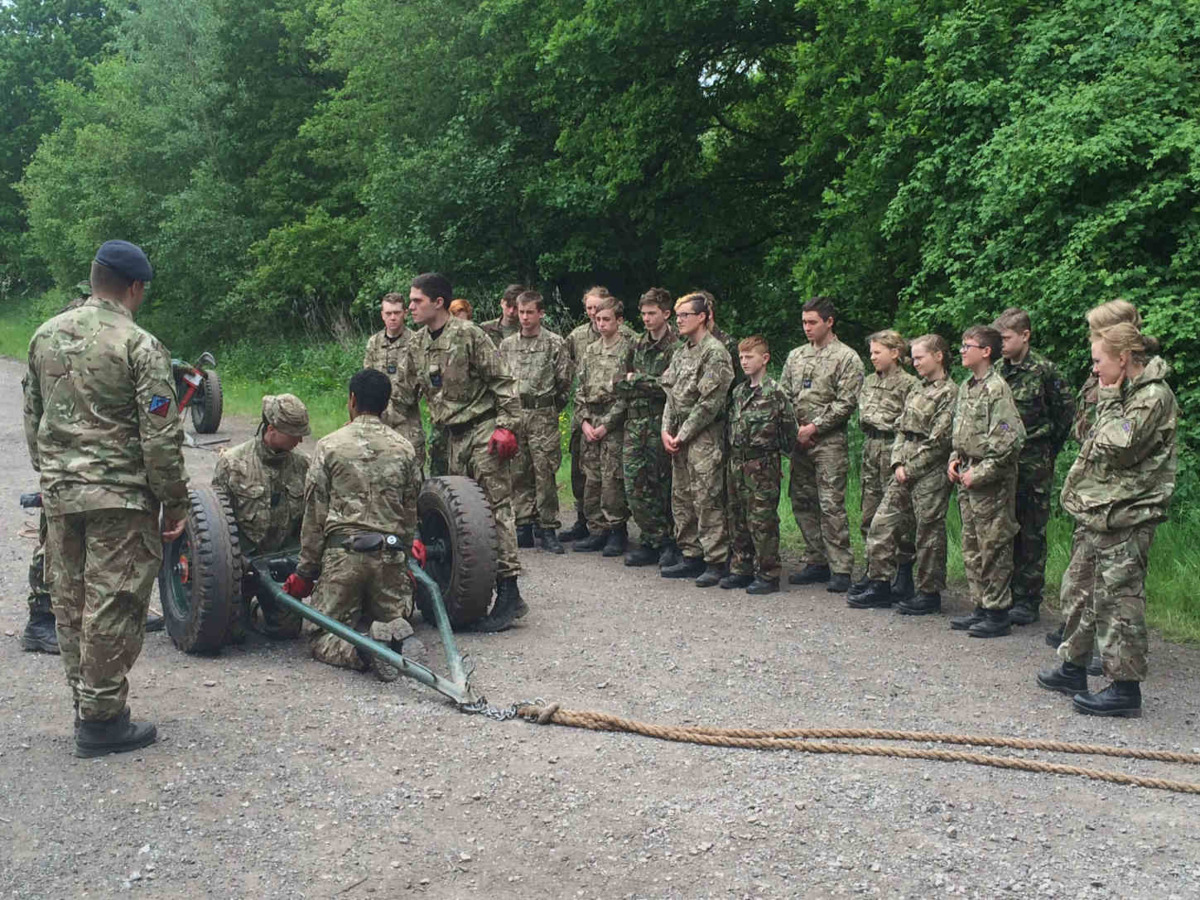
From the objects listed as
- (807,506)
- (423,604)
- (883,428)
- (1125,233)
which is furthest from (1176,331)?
(423,604)

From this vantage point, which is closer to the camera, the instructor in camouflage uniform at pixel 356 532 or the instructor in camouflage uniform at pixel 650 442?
the instructor in camouflage uniform at pixel 356 532

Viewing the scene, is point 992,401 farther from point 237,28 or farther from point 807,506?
point 237,28

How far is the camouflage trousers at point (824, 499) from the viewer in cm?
856

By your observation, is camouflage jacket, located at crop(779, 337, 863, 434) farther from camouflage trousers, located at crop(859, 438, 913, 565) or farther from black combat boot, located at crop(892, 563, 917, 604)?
black combat boot, located at crop(892, 563, 917, 604)

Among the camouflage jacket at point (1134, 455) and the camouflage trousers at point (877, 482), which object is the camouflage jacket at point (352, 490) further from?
the camouflage jacket at point (1134, 455)

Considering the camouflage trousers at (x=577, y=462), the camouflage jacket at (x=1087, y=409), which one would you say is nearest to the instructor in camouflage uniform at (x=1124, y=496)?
the camouflage jacket at (x=1087, y=409)

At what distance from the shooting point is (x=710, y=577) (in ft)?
28.9

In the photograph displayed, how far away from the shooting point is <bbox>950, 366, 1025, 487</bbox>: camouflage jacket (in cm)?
724

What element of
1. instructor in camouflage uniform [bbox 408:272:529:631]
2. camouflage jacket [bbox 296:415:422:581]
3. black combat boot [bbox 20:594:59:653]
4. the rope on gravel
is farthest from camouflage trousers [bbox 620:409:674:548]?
black combat boot [bbox 20:594:59:653]

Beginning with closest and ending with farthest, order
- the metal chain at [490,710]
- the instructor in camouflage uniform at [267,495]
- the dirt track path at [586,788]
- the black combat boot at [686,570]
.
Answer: the dirt track path at [586,788], the metal chain at [490,710], the instructor in camouflage uniform at [267,495], the black combat boot at [686,570]

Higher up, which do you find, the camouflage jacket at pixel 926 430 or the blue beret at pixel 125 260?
the blue beret at pixel 125 260

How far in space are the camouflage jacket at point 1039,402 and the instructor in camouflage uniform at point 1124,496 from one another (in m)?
1.61

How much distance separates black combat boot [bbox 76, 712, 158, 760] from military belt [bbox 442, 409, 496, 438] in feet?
11.2

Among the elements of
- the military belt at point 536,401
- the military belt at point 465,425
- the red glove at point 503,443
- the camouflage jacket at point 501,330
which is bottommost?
the red glove at point 503,443
